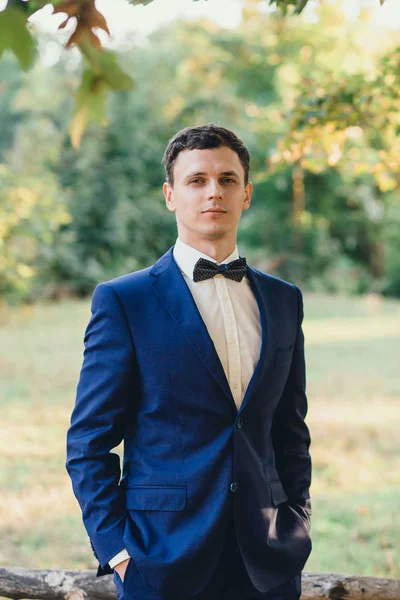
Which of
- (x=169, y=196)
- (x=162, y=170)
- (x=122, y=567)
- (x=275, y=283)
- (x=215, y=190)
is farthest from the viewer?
(x=162, y=170)

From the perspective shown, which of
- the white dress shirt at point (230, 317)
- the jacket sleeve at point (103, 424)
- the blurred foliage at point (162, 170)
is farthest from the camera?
the blurred foliage at point (162, 170)

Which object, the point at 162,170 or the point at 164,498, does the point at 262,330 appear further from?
the point at 162,170

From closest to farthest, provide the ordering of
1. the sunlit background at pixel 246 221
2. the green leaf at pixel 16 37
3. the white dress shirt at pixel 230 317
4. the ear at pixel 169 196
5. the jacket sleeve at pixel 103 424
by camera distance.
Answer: the green leaf at pixel 16 37 → the jacket sleeve at pixel 103 424 → the white dress shirt at pixel 230 317 → the ear at pixel 169 196 → the sunlit background at pixel 246 221

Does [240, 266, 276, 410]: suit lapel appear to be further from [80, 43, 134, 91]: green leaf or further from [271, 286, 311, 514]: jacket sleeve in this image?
[80, 43, 134, 91]: green leaf

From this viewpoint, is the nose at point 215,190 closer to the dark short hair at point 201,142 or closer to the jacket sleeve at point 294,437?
the dark short hair at point 201,142

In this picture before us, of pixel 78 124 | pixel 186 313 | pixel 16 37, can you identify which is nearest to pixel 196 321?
pixel 186 313

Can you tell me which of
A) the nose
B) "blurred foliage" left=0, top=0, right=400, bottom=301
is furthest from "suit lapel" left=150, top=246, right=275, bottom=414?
"blurred foliage" left=0, top=0, right=400, bottom=301

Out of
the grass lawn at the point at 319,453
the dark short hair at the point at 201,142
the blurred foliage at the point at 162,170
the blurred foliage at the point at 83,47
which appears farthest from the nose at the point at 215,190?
the blurred foliage at the point at 162,170

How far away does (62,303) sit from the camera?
78.7 feet

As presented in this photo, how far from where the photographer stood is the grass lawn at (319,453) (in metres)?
5.25

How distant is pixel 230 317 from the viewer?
219 cm

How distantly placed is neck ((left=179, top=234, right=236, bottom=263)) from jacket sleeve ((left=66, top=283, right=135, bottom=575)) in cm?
29

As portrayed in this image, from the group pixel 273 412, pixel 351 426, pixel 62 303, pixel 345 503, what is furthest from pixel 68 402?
pixel 62 303

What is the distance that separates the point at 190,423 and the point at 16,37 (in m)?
1.18
